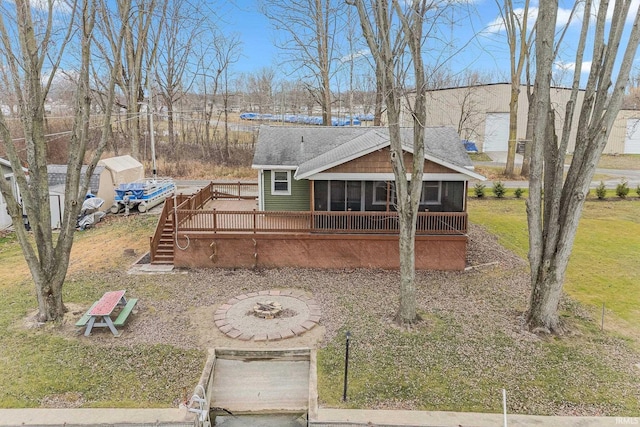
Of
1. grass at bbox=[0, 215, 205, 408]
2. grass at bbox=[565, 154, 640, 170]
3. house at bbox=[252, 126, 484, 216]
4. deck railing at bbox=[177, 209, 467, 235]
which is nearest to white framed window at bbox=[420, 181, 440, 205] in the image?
house at bbox=[252, 126, 484, 216]

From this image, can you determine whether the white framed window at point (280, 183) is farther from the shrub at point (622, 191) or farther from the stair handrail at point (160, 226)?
the shrub at point (622, 191)

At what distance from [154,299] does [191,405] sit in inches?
174

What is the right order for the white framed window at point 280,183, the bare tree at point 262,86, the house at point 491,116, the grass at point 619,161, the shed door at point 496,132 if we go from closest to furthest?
1. the white framed window at point 280,183
2. the grass at point 619,161
3. the house at point 491,116
4. the shed door at point 496,132
5. the bare tree at point 262,86

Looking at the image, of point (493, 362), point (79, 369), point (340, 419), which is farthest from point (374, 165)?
point (79, 369)

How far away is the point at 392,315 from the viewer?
921 centimetres

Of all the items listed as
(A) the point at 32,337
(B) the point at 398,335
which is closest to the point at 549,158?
(B) the point at 398,335

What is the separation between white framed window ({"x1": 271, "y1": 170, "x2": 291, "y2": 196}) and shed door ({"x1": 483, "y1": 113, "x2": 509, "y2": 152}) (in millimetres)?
28400

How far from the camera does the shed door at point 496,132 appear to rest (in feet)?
124

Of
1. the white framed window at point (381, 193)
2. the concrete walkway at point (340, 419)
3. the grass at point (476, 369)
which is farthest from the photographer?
the white framed window at point (381, 193)

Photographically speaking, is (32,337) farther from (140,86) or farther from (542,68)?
(140,86)

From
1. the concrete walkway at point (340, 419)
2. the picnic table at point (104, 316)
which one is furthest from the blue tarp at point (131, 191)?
the concrete walkway at point (340, 419)

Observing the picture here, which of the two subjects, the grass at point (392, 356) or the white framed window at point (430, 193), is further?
the white framed window at point (430, 193)

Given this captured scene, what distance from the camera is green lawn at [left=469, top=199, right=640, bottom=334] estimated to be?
10231 millimetres

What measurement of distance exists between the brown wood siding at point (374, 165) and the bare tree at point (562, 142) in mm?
4067
